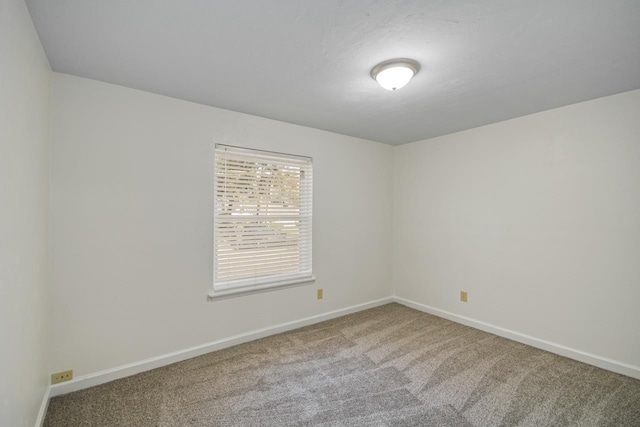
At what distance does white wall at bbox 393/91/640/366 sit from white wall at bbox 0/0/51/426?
3745 mm

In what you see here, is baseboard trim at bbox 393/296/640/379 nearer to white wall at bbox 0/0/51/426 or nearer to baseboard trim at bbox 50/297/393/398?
baseboard trim at bbox 50/297/393/398

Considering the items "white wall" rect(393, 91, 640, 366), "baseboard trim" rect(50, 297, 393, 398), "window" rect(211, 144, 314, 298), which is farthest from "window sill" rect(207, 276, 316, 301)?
"white wall" rect(393, 91, 640, 366)

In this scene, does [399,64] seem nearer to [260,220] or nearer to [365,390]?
[260,220]

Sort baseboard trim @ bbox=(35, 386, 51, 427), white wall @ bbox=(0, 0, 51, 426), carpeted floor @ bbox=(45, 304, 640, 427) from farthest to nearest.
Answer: carpeted floor @ bbox=(45, 304, 640, 427) → baseboard trim @ bbox=(35, 386, 51, 427) → white wall @ bbox=(0, 0, 51, 426)

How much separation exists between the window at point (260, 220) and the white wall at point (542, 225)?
66.9 inches

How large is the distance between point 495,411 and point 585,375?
1.08 m

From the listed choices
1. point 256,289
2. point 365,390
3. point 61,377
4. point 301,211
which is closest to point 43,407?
point 61,377

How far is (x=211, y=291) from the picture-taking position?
2.64 meters

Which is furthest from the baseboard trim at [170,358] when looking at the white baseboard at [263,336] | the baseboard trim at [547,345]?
the baseboard trim at [547,345]

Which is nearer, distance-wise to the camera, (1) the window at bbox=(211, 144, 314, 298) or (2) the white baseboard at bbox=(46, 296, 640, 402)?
(2) the white baseboard at bbox=(46, 296, 640, 402)

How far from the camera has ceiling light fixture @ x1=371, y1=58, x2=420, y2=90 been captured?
6.03 ft

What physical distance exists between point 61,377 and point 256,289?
5.04 feet

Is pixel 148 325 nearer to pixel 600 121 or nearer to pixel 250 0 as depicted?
pixel 250 0

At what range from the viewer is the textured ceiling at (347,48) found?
1379mm
